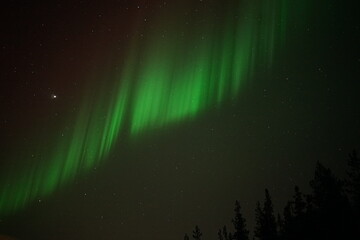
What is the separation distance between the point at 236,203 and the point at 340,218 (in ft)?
51.3

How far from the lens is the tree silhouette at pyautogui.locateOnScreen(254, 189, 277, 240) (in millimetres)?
34531

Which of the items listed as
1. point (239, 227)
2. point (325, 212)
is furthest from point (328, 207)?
point (239, 227)

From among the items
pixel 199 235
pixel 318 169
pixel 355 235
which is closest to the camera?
pixel 355 235

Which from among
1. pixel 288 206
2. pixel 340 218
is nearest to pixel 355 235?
pixel 340 218

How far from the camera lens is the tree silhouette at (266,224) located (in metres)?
34.5

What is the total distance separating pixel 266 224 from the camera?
35.4 metres

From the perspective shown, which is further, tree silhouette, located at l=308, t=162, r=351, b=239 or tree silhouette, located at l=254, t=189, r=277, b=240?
tree silhouette, located at l=254, t=189, r=277, b=240

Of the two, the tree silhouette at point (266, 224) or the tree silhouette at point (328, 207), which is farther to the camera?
the tree silhouette at point (266, 224)

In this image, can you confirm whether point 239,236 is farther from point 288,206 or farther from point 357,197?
point 357,197

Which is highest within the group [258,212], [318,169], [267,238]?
[318,169]

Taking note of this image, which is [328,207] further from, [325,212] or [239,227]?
[239,227]

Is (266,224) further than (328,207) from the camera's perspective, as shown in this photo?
Yes

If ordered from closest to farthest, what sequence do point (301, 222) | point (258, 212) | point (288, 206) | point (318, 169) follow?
1. point (318, 169)
2. point (301, 222)
3. point (258, 212)
4. point (288, 206)

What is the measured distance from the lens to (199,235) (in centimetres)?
5303
